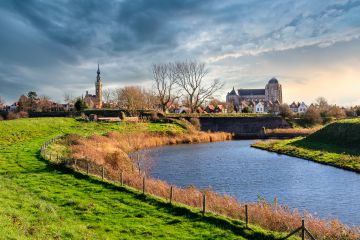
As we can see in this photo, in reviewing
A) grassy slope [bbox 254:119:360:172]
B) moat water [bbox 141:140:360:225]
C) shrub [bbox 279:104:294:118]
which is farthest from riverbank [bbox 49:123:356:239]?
shrub [bbox 279:104:294:118]

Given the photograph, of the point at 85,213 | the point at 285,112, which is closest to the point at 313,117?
the point at 285,112

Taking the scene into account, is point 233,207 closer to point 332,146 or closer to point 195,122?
point 332,146

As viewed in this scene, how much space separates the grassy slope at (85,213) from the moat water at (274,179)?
9867mm

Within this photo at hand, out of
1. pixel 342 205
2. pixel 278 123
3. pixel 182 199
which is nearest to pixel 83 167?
pixel 182 199

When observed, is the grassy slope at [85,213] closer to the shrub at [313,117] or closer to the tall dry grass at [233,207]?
the tall dry grass at [233,207]

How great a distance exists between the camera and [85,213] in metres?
23.1

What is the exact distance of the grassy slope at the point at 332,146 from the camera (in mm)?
51375

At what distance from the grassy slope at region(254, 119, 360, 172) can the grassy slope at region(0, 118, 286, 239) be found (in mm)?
30847

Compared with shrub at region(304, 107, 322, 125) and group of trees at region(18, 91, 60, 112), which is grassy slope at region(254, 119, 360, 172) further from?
group of trees at region(18, 91, 60, 112)

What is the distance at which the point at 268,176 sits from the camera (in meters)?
42.6

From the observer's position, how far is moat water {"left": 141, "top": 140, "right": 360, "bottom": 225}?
30484 mm

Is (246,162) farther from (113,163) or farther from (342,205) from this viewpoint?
(342,205)

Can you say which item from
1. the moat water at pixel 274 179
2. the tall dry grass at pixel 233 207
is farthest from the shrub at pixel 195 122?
the tall dry grass at pixel 233 207

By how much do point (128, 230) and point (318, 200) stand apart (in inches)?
719
